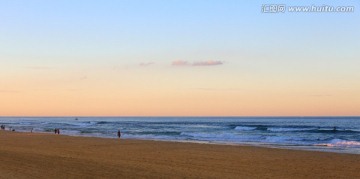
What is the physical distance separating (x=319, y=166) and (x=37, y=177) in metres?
10.1

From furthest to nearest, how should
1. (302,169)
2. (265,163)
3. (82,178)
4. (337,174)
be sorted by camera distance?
(265,163)
(302,169)
(337,174)
(82,178)

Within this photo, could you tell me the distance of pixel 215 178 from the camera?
43.3 feet

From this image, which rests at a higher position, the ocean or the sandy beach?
the sandy beach

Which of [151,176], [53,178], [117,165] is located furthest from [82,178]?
[117,165]

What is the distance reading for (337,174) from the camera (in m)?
14.5

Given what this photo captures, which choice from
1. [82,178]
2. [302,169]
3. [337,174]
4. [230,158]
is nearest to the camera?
[82,178]

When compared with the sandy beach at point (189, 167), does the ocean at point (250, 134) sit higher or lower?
lower

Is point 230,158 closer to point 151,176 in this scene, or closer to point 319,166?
point 319,166

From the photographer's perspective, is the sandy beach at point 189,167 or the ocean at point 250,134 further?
the ocean at point 250,134

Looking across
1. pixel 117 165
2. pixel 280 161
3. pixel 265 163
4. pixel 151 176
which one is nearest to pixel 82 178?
pixel 151 176

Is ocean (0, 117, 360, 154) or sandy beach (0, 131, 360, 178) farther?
ocean (0, 117, 360, 154)

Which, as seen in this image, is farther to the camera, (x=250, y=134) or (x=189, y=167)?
(x=250, y=134)

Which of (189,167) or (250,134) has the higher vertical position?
(189,167)

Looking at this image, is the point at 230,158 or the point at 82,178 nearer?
the point at 82,178
